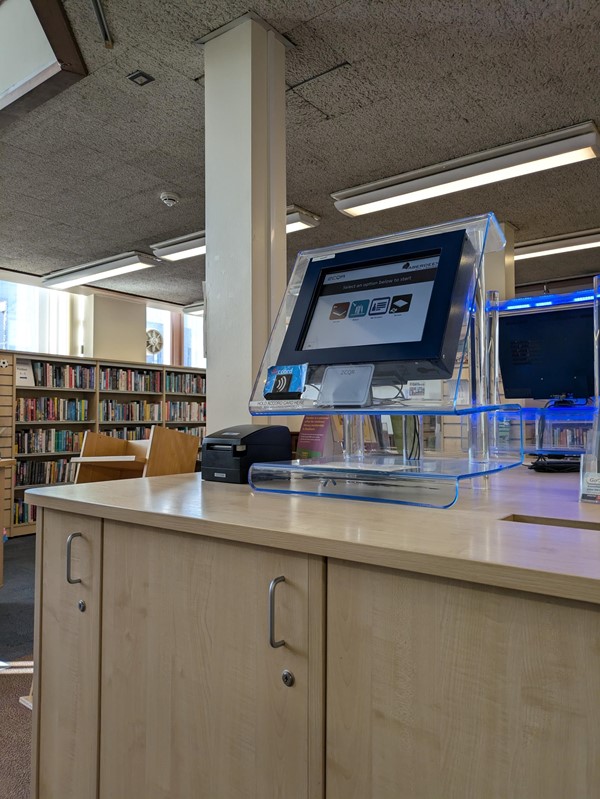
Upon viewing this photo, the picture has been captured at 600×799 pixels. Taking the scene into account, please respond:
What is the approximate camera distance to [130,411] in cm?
694

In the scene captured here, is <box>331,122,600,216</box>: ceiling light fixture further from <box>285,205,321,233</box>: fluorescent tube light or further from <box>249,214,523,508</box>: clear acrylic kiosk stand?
<box>249,214,523,508</box>: clear acrylic kiosk stand

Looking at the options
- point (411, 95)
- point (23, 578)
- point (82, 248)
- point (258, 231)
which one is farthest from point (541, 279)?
point (23, 578)

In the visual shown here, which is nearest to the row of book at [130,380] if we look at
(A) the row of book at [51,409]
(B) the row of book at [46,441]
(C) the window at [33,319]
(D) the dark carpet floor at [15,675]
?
(A) the row of book at [51,409]

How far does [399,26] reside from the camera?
251 centimetres

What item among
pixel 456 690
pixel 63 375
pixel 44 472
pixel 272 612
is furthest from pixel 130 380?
pixel 456 690

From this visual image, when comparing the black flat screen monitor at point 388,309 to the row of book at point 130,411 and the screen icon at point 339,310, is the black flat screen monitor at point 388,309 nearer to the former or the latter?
the screen icon at point 339,310

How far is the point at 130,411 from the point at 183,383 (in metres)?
0.93

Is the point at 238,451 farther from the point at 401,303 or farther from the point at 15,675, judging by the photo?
the point at 15,675

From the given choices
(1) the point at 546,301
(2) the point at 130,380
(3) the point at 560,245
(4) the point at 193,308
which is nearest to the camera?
(1) the point at 546,301

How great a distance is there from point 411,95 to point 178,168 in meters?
1.73

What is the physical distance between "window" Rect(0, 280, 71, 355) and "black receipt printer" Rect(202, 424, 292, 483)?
6194mm

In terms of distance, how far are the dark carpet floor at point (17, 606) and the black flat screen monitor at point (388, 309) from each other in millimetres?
2341

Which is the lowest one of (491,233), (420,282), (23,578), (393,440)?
(23,578)

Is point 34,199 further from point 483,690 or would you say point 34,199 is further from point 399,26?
point 483,690
